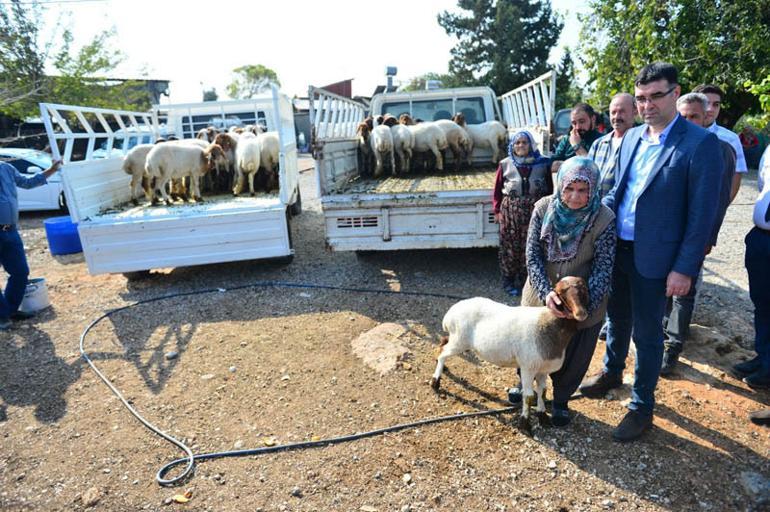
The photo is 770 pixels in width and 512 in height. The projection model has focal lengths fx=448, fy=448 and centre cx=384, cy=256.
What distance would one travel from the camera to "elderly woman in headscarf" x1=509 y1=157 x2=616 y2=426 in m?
2.32

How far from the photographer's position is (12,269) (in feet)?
15.0

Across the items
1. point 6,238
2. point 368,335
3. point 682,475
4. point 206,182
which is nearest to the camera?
point 682,475

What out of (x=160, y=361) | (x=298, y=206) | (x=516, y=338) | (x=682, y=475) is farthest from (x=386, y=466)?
(x=298, y=206)

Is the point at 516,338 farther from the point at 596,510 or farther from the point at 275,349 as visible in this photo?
the point at 275,349

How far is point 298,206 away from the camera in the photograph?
9.46 meters

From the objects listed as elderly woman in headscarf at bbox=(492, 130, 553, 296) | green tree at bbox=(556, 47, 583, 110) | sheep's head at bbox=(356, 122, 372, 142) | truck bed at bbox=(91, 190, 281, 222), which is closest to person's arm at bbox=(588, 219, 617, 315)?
elderly woman in headscarf at bbox=(492, 130, 553, 296)

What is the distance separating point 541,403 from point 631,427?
0.51 meters

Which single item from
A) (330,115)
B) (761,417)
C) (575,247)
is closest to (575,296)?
(575,247)

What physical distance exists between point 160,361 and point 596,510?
3.37 meters

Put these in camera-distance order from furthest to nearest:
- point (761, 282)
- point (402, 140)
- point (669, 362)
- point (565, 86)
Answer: point (565, 86)
point (402, 140)
point (669, 362)
point (761, 282)

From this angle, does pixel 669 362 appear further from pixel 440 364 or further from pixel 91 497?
pixel 91 497

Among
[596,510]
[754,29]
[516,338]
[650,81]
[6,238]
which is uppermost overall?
[754,29]

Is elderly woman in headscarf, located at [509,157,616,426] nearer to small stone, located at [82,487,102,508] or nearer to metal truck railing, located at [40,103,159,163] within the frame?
small stone, located at [82,487,102,508]

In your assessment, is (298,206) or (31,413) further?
(298,206)
